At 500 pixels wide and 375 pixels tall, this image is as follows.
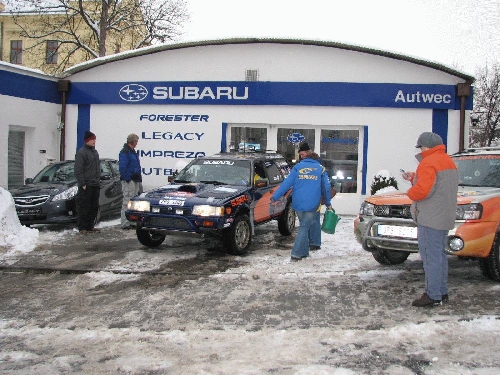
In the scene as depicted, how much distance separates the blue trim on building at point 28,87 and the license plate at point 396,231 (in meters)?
10.8

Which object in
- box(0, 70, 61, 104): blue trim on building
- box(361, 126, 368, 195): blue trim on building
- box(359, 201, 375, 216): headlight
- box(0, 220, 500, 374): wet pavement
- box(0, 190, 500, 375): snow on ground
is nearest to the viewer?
box(0, 190, 500, 375): snow on ground

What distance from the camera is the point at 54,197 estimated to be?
9.98 metres

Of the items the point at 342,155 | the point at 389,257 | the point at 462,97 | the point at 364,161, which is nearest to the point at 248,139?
the point at 342,155

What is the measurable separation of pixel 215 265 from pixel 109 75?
30.7 ft

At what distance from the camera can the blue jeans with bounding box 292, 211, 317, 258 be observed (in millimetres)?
7473

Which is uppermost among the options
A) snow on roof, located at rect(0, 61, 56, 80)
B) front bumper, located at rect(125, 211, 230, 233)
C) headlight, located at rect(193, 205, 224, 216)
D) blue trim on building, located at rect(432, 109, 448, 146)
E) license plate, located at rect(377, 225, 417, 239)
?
snow on roof, located at rect(0, 61, 56, 80)

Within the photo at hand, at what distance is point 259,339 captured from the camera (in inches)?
170

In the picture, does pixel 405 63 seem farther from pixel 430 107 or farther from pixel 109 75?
pixel 109 75

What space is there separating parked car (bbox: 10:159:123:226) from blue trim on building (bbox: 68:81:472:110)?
3663 millimetres

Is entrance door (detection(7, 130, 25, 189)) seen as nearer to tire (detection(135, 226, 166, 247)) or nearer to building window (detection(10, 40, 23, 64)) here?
tire (detection(135, 226, 166, 247))

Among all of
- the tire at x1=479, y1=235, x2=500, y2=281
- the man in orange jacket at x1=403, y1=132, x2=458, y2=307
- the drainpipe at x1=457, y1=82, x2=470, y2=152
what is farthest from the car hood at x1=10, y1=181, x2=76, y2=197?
the drainpipe at x1=457, y1=82, x2=470, y2=152

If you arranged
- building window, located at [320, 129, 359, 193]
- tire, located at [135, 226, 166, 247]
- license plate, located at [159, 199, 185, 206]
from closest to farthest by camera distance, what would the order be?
license plate, located at [159, 199, 185, 206]
tire, located at [135, 226, 166, 247]
building window, located at [320, 129, 359, 193]

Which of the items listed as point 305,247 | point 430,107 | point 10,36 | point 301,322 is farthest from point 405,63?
point 10,36

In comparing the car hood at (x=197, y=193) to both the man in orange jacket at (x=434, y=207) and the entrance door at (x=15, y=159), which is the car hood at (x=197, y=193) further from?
the entrance door at (x=15, y=159)
